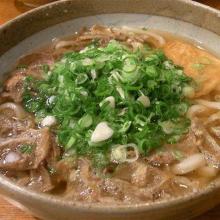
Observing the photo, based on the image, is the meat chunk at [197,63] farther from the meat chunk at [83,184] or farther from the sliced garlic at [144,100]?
the meat chunk at [83,184]

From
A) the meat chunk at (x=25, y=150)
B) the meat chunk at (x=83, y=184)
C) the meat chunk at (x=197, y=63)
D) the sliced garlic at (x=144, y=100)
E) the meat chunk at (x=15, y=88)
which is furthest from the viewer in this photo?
the meat chunk at (x=197, y=63)

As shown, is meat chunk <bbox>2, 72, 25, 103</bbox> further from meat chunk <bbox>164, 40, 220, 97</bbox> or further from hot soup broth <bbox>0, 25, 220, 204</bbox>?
meat chunk <bbox>164, 40, 220, 97</bbox>

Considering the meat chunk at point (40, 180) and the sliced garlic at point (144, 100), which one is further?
the sliced garlic at point (144, 100)

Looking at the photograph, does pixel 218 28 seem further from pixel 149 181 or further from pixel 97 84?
pixel 149 181

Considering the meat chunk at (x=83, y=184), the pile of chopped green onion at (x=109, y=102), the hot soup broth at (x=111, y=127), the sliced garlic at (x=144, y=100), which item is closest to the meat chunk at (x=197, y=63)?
the hot soup broth at (x=111, y=127)

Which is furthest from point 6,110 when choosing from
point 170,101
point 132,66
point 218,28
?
point 218,28

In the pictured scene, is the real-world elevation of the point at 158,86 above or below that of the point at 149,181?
above

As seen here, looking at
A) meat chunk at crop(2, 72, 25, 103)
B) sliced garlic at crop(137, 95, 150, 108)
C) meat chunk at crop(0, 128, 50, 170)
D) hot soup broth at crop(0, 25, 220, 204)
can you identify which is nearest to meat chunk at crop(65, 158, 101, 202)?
hot soup broth at crop(0, 25, 220, 204)
